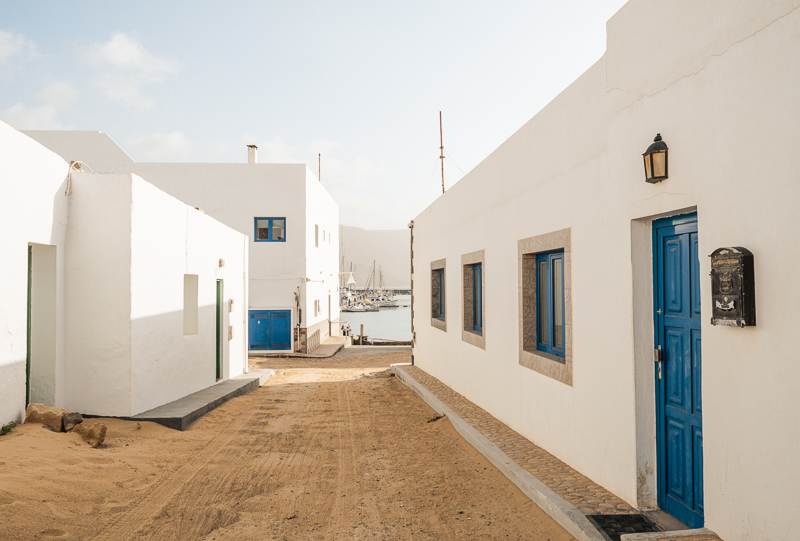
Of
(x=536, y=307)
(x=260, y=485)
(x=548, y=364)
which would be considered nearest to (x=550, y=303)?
(x=536, y=307)

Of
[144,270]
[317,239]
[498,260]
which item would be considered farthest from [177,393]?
[317,239]

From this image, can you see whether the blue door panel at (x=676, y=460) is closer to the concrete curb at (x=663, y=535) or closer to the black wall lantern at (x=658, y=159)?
the concrete curb at (x=663, y=535)

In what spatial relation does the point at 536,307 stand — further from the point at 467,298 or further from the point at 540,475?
the point at 467,298

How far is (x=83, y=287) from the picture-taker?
22.4 ft

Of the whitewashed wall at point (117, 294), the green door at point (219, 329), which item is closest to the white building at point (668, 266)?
the whitewashed wall at point (117, 294)

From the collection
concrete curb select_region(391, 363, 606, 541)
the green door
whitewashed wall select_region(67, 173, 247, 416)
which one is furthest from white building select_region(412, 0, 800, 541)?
the green door

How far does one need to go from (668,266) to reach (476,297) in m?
5.28

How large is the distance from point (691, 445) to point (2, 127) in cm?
709

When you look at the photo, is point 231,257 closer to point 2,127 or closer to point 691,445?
point 2,127

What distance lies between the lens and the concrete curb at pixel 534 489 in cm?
362

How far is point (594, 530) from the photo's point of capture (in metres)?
3.54

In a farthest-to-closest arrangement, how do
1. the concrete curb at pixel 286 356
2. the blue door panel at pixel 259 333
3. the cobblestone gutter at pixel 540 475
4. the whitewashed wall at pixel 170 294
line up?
the blue door panel at pixel 259 333 → the concrete curb at pixel 286 356 → the whitewashed wall at pixel 170 294 → the cobblestone gutter at pixel 540 475

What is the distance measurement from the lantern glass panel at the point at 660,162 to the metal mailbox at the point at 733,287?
0.77m

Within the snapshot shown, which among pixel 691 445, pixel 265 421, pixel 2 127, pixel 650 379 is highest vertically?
pixel 2 127
